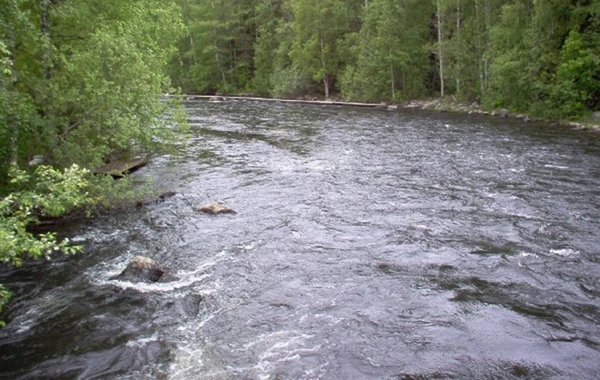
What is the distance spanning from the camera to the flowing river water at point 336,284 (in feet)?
27.1

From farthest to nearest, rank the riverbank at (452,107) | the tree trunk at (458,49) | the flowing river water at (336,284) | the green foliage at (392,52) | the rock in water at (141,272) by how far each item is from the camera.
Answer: the green foliage at (392,52)
the tree trunk at (458,49)
the riverbank at (452,107)
the rock in water at (141,272)
the flowing river water at (336,284)

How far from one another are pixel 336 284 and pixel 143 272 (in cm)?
423

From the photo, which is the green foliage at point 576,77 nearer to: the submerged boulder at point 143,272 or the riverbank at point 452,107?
the riverbank at point 452,107

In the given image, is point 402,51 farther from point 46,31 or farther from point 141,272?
point 141,272

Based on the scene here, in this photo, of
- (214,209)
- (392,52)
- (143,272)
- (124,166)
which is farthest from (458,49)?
(143,272)

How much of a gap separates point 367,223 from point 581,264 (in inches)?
216

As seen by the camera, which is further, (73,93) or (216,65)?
(216,65)

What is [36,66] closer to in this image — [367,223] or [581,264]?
[367,223]

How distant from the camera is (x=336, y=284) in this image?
10.9m

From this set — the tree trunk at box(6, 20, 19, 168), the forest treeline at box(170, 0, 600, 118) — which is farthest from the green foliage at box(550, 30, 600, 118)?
the tree trunk at box(6, 20, 19, 168)

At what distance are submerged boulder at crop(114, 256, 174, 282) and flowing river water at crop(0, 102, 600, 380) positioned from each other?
278 mm

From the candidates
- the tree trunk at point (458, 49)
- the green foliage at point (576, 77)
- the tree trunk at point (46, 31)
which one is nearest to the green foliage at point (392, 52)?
the tree trunk at point (458, 49)

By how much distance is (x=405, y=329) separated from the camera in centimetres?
916

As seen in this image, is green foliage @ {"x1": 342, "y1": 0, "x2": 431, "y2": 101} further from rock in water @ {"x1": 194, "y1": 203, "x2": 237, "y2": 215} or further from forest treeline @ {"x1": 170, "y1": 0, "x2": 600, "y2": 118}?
rock in water @ {"x1": 194, "y1": 203, "x2": 237, "y2": 215}
